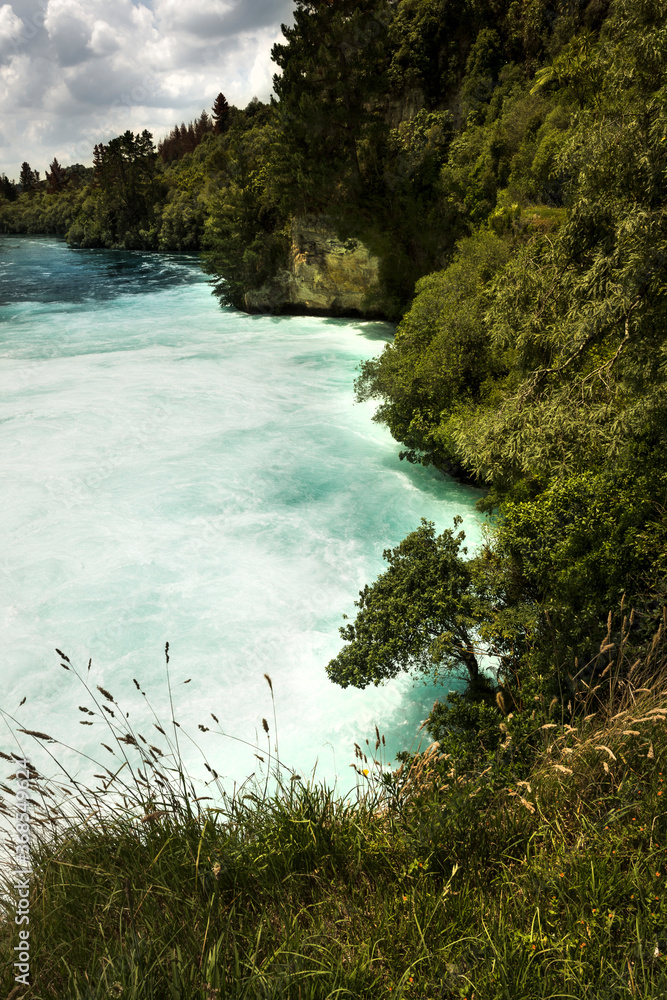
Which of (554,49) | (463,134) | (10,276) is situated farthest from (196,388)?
(10,276)

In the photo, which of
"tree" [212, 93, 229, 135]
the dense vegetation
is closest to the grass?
the dense vegetation

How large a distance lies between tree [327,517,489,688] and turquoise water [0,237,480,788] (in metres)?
1.68

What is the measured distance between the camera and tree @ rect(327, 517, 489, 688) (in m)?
7.43

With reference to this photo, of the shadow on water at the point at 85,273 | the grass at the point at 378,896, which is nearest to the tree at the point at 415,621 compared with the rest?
the grass at the point at 378,896

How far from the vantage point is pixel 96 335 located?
32.0m

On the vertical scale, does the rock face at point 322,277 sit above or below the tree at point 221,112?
below

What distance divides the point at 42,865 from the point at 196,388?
73.3 ft

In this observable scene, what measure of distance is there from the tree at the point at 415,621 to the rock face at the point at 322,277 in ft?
84.7

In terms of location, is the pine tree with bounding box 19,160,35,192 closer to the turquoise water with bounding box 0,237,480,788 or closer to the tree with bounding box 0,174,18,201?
the tree with bounding box 0,174,18,201

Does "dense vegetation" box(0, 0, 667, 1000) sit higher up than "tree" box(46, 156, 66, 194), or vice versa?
"tree" box(46, 156, 66, 194)

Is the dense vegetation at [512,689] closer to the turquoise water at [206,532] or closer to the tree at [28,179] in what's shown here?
the turquoise water at [206,532]

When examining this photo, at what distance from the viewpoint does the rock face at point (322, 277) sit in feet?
99.4

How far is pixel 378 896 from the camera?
261 centimetres

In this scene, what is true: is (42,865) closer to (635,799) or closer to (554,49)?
(635,799)
